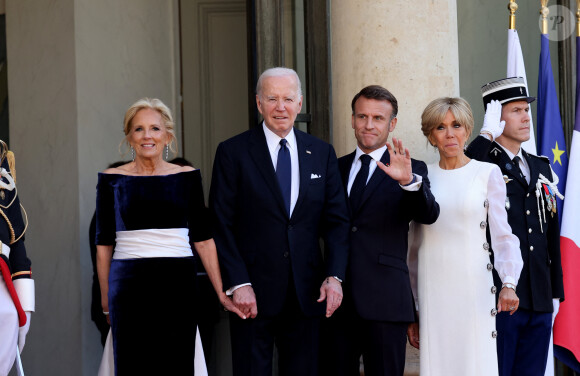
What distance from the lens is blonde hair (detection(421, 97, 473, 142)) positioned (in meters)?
4.27

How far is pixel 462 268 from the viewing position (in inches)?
163

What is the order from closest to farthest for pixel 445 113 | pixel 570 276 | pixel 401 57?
1. pixel 445 113
2. pixel 401 57
3. pixel 570 276

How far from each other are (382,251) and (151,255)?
3.43 ft

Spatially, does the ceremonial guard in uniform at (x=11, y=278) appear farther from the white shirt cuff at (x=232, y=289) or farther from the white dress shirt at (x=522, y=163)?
the white dress shirt at (x=522, y=163)

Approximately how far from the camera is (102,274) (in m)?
4.09

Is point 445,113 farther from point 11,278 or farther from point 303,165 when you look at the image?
point 11,278

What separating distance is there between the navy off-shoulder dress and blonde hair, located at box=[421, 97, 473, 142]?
1.18m

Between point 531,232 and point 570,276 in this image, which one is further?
point 570,276

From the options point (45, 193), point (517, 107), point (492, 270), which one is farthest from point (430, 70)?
point (45, 193)

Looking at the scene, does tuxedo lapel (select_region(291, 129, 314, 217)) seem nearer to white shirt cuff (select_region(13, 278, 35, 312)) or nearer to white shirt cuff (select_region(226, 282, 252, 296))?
white shirt cuff (select_region(226, 282, 252, 296))

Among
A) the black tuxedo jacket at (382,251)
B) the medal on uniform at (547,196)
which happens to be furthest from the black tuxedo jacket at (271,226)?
the medal on uniform at (547,196)

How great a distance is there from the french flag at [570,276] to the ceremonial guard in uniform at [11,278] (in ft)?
10.1

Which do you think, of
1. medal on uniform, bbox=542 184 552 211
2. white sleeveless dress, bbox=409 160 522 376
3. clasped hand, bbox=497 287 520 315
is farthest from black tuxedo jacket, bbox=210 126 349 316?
medal on uniform, bbox=542 184 552 211

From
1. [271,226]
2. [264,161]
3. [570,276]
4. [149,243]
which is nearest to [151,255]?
[149,243]
